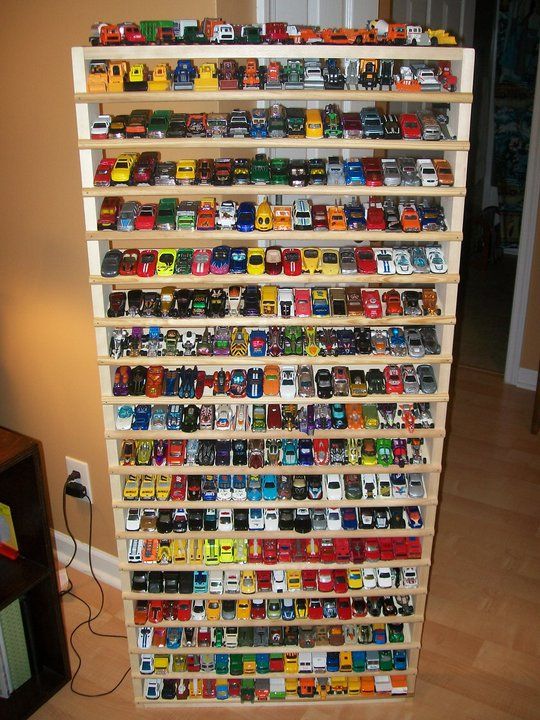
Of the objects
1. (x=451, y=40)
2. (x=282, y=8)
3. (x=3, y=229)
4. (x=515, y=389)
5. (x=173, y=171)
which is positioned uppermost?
(x=282, y=8)

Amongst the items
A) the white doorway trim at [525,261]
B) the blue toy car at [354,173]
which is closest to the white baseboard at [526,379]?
the white doorway trim at [525,261]

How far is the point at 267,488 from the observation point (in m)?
2.40

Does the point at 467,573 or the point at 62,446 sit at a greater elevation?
the point at 62,446

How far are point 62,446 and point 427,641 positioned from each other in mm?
1550

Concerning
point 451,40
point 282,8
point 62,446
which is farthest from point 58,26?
point 62,446

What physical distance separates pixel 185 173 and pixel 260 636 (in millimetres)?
1492

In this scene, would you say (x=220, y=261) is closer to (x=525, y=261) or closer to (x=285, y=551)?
(x=285, y=551)

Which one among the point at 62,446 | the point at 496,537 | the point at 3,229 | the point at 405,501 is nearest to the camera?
the point at 405,501

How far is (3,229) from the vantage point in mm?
2848

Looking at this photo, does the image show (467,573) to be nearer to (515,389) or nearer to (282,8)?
(515,389)

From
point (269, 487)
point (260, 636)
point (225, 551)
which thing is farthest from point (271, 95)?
point (260, 636)

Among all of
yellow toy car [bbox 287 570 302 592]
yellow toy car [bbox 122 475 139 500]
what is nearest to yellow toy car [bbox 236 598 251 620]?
yellow toy car [bbox 287 570 302 592]

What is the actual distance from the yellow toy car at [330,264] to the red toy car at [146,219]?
1.57ft

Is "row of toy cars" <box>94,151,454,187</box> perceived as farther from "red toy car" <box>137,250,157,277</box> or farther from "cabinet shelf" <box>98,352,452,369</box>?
"cabinet shelf" <box>98,352,452,369</box>
